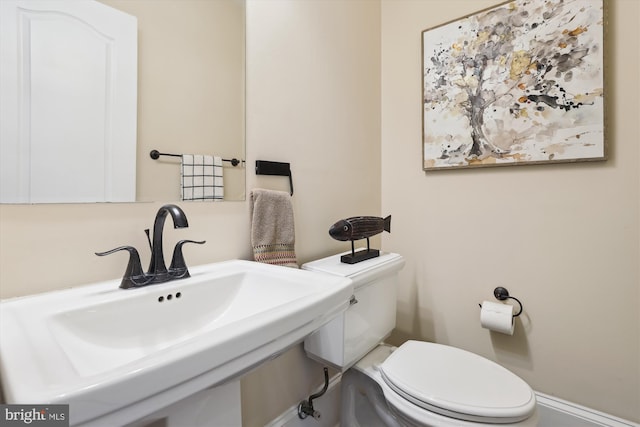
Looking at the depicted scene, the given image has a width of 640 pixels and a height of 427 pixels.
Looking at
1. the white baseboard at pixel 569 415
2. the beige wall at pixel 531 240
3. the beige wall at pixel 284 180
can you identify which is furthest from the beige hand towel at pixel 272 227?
the white baseboard at pixel 569 415

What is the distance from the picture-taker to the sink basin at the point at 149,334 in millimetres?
353

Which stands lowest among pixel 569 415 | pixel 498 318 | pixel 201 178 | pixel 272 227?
pixel 569 415

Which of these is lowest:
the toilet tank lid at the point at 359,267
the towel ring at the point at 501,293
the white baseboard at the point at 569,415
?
the white baseboard at the point at 569,415

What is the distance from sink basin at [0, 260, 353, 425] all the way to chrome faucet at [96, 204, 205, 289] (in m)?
0.03

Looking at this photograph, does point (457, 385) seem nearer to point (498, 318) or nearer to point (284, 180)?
point (498, 318)

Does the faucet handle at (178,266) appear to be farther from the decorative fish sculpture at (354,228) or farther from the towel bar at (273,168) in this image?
the decorative fish sculpture at (354,228)

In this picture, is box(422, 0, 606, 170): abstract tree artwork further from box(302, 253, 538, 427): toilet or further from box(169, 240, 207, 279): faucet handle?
box(169, 240, 207, 279): faucet handle

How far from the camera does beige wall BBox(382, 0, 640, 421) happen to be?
117 centimetres

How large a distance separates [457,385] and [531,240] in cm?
77

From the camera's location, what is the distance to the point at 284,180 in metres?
1.24

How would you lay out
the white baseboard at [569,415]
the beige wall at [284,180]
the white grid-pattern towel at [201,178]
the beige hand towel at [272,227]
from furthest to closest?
the white baseboard at [569,415], the beige hand towel at [272,227], the white grid-pattern towel at [201,178], the beige wall at [284,180]

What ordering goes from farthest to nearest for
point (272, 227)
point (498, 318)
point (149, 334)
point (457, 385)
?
point (498, 318)
point (272, 227)
point (457, 385)
point (149, 334)

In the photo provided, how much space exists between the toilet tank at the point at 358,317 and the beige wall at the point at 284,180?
0.56ft

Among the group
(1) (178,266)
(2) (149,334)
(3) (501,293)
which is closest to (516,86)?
(3) (501,293)
